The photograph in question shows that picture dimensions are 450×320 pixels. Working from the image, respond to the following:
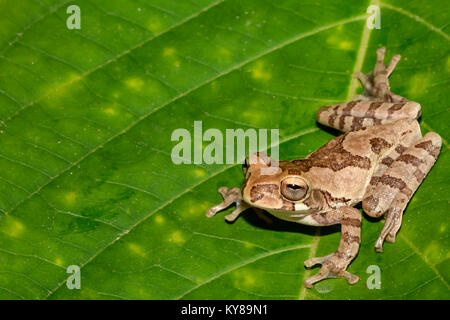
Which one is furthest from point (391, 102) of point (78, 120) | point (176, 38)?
point (78, 120)

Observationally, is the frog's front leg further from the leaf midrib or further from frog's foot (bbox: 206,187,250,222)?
the leaf midrib

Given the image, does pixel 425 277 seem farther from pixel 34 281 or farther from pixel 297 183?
pixel 34 281

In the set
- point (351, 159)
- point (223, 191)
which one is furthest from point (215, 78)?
point (351, 159)

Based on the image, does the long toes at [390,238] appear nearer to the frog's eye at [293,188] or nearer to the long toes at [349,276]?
the long toes at [349,276]

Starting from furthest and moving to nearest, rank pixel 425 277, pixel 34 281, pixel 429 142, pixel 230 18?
pixel 230 18 → pixel 429 142 → pixel 34 281 → pixel 425 277

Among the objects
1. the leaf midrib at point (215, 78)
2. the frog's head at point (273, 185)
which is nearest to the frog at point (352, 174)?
the frog's head at point (273, 185)

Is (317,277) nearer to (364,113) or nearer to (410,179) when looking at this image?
(410,179)
